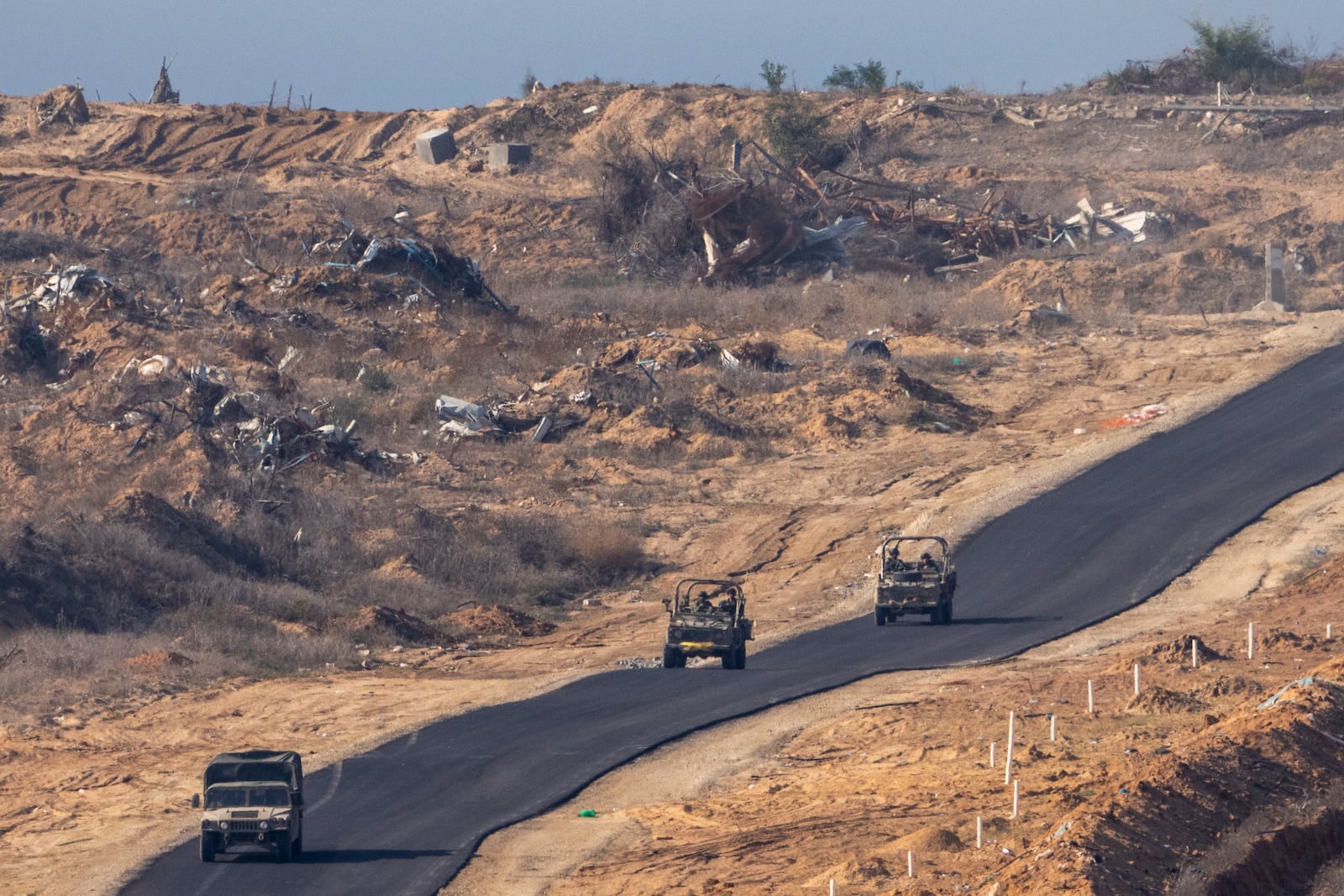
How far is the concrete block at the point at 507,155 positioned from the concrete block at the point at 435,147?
2755 mm

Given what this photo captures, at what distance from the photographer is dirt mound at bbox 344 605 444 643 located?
26.1 m

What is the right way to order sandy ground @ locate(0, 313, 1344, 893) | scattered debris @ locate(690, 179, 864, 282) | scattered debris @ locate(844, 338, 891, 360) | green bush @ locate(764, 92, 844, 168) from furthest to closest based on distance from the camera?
green bush @ locate(764, 92, 844, 168) → scattered debris @ locate(690, 179, 864, 282) → scattered debris @ locate(844, 338, 891, 360) → sandy ground @ locate(0, 313, 1344, 893)

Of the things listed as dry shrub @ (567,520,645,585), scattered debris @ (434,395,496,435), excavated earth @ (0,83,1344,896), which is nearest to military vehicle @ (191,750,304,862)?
excavated earth @ (0,83,1344,896)

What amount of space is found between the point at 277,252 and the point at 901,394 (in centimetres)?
2889

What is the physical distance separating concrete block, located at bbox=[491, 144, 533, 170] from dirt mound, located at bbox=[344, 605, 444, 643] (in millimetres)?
49896

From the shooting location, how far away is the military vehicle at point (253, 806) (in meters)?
14.8

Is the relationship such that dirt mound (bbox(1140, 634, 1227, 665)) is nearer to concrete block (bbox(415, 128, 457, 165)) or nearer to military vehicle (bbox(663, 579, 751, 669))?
military vehicle (bbox(663, 579, 751, 669))

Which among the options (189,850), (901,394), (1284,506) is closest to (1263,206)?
(901,394)

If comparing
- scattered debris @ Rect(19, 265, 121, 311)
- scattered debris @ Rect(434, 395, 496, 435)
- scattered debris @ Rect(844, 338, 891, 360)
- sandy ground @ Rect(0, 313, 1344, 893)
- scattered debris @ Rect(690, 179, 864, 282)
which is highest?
scattered debris @ Rect(690, 179, 864, 282)

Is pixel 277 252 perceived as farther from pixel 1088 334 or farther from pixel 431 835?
pixel 431 835

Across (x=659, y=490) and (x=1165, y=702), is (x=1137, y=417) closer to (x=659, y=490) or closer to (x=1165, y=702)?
(x=659, y=490)

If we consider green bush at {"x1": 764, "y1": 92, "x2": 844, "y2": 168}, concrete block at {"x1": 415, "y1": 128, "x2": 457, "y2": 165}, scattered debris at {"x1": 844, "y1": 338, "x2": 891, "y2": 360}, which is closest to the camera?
scattered debris at {"x1": 844, "y1": 338, "x2": 891, "y2": 360}

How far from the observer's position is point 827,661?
23.7m

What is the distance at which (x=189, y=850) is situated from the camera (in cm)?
1578
